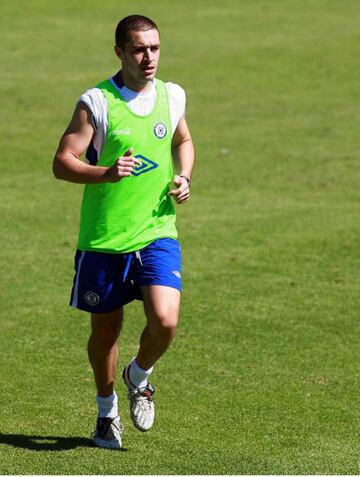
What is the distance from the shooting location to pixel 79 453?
7191 millimetres

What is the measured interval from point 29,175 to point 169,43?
10489 mm

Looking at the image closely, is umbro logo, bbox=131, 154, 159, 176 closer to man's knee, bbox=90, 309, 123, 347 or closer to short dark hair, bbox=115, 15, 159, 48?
short dark hair, bbox=115, 15, 159, 48

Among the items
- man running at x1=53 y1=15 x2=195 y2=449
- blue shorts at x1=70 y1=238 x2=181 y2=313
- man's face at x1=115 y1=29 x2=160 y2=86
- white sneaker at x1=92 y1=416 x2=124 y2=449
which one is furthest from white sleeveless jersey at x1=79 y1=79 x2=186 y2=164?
white sneaker at x1=92 y1=416 x2=124 y2=449

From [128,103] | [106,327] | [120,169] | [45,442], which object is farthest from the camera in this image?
[45,442]

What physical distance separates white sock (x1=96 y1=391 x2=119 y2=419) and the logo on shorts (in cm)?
64

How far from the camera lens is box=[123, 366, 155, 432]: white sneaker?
7.33m

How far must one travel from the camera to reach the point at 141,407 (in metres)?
7.36

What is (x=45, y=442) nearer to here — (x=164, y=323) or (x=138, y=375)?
(x=138, y=375)

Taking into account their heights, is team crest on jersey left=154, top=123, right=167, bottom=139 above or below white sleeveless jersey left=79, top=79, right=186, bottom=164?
below

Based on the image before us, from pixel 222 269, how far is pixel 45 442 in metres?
5.19

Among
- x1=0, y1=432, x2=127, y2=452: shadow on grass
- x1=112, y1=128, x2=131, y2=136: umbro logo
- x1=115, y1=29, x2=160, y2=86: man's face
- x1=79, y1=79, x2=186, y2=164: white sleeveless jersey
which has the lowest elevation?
x1=0, y1=432, x2=127, y2=452: shadow on grass

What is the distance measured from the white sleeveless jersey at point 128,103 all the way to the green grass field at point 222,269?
1765mm

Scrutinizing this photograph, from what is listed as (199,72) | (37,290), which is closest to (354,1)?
(199,72)

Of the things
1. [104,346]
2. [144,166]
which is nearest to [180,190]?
[144,166]
